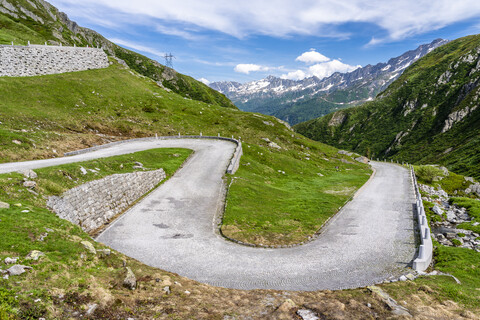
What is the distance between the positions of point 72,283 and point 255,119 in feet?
266

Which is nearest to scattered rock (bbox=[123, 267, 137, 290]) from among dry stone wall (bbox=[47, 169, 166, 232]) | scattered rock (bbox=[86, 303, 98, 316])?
scattered rock (bbox=[86, 303, 98, 316])

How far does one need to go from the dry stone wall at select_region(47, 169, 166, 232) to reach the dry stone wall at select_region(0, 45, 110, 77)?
56.7m

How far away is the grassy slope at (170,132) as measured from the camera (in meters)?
24.9

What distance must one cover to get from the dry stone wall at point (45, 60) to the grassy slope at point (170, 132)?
3712mm

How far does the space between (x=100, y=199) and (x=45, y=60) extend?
69852mm

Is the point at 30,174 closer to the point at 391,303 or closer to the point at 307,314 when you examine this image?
the point at 307,314

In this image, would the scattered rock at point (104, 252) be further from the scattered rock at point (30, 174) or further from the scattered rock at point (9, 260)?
the scattered rock at point (30, 174)

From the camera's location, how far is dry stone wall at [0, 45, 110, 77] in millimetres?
58906

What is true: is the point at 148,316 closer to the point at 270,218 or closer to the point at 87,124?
the point at 270,218

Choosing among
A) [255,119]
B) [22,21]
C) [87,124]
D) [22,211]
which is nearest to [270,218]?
[22,211]

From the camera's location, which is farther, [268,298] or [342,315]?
[268,298]

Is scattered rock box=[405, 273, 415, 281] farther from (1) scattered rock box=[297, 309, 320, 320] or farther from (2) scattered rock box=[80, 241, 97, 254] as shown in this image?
(2) scattered rock box=[80, 241, 97, 254]

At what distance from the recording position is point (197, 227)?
2069 cm

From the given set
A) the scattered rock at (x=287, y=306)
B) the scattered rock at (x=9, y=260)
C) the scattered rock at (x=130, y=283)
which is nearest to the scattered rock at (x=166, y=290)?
the scattered rock at (x=130, y=283)
